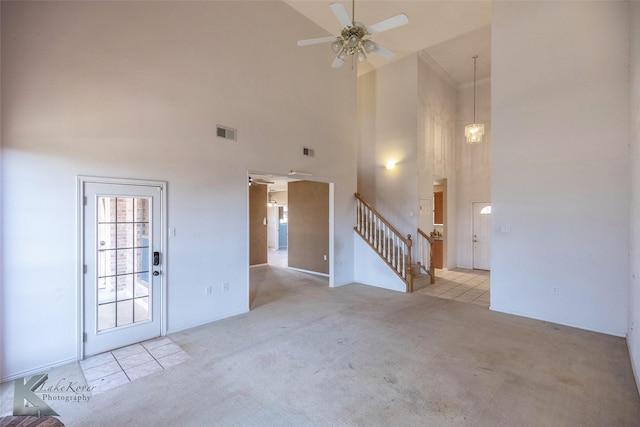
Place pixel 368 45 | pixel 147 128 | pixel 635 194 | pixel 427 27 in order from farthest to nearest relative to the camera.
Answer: pixel 427 27, pixel 147 128, pixel 368 45, pixel 635 194

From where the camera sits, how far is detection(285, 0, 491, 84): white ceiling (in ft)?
18.3

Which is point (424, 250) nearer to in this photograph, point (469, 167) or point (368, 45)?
point (469, 167)

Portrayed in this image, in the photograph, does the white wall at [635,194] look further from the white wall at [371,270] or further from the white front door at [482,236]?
the white front door at [482,236]

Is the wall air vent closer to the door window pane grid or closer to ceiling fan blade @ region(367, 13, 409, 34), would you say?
the door window pane grid

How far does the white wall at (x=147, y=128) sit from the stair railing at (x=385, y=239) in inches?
64.9

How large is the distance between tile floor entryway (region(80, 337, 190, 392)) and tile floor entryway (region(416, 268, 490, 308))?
4.71 m

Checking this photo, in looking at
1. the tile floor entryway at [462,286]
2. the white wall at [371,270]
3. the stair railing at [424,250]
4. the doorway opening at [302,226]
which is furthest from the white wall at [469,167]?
the doorway opening at [302,226]

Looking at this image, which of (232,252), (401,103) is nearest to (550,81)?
(401,103)

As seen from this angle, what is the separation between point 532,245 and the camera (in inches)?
183

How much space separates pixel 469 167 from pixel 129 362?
9.02 meters
